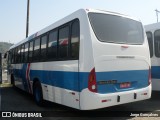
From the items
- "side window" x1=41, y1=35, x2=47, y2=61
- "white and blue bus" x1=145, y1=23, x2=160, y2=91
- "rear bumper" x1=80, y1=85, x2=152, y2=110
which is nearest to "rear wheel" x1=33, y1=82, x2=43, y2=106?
"side window" x1=41, y1=35, x2=47, y2=61

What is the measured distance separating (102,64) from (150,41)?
460cm

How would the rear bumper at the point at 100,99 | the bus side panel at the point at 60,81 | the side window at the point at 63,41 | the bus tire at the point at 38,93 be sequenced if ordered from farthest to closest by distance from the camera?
the bus tire at the point at 38,93 < the side window at the point at 63,41 < the bus side panel at the point at 60,81 < the rear bumper at the point at 100,99

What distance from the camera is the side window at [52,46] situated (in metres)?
8.18

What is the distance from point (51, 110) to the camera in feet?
29.2

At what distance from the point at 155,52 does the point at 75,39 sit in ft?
14.9

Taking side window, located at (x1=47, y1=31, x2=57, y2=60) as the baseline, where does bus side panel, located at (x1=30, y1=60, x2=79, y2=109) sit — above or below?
below

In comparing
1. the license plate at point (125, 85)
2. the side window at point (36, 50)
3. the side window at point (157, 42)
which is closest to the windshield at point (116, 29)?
the license plate at point (125, 85)

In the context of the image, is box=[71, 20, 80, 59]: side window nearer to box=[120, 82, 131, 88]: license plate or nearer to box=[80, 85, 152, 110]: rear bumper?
box=[80, 85, 152, 110]: rear bumper

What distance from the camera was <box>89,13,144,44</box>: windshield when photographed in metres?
6.77

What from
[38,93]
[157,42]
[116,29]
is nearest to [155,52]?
[157,42]

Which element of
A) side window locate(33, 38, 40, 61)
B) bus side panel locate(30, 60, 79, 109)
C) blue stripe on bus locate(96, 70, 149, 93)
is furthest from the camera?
side window locate(33, 38, 40, 61)

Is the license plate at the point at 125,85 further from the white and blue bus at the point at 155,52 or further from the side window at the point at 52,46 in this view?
the white and blue bus at the point at 155,52

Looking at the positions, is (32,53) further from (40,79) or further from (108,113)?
(108,113)

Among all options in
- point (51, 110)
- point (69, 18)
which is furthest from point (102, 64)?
point (51, 110)
